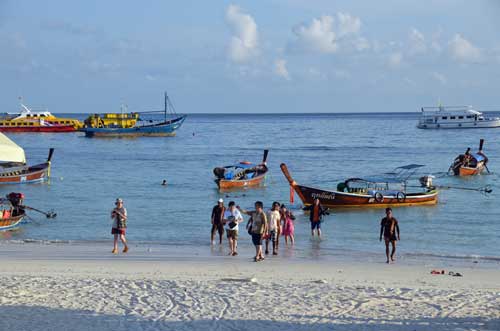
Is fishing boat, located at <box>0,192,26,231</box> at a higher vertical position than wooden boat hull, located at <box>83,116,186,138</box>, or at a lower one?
lower

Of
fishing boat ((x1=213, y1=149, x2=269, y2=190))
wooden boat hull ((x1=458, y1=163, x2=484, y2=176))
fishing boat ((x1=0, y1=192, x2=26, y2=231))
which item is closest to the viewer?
fishing boat ((x1=0, y1=192, x2=26, y2=231))

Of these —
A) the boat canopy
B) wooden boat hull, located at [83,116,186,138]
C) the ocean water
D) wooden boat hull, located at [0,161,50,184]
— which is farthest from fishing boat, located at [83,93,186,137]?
the boat canopy

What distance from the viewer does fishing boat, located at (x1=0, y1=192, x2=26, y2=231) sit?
22.3 m

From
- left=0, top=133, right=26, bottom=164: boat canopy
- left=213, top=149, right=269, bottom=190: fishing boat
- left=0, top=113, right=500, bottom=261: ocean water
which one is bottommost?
left=0, top=113, right=500, bottom=261: ocean water

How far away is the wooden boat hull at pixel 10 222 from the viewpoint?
→ 872 inches

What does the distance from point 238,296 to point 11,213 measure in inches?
531

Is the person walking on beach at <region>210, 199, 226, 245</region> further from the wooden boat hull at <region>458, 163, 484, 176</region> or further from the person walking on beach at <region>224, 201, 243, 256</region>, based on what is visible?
the wooden boat hull at <region>458, 163, 484, 176</region>

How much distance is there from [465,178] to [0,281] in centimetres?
3627

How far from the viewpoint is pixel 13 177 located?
39375 millimetres

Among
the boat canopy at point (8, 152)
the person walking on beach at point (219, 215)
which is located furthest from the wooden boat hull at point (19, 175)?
the person walking on beach at point (219, 215)

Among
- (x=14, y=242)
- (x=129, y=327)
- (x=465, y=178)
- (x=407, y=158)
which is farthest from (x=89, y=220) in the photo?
(x=407, y=158)

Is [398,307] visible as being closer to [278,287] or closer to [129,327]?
[278,287]

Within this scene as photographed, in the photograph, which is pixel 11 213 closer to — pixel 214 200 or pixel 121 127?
pixel 214 200

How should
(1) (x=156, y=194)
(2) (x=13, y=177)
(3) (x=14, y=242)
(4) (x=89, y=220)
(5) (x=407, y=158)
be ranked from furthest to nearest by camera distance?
1. (5) (x=407, y=158)
2. (2) (x=13, y=177)
3. (1) (x=156, y=194)
4. (4) (x=89, y=220)
5. (3) (x=14, y=242)
